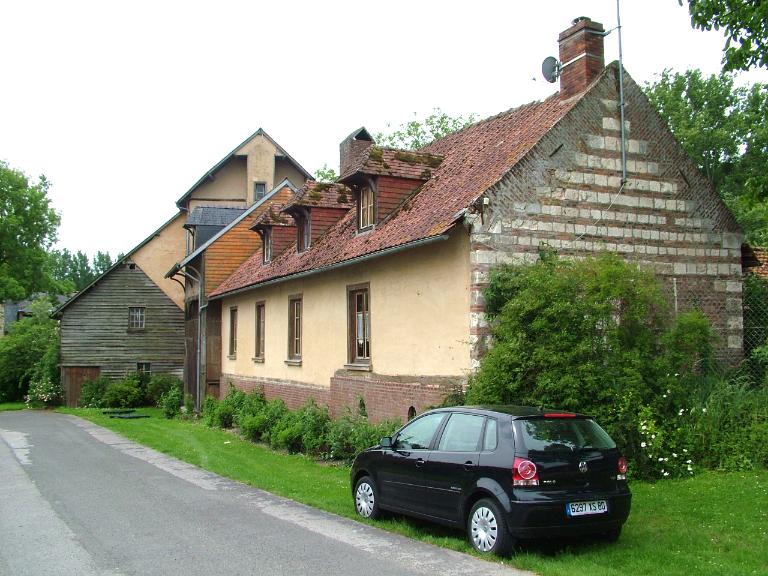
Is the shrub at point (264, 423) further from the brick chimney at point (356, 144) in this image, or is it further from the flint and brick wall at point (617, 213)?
the flint and brick wall at point (617, 213)

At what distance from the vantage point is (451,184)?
1599 centimetres

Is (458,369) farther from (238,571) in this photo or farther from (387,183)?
(238,571)

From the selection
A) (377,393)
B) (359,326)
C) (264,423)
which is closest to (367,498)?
(377,393)

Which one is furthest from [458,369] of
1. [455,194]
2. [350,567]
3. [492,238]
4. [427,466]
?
[350,567]

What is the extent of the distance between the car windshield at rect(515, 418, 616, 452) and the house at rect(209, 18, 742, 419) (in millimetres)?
4584

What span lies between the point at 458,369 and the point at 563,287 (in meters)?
2.45

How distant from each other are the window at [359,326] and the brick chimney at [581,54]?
5985 mm

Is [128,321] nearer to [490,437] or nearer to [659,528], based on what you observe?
[490,437]

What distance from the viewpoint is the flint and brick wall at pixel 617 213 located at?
13.6 m

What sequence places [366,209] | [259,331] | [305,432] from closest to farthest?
[305,432], [366,209], [259,331]

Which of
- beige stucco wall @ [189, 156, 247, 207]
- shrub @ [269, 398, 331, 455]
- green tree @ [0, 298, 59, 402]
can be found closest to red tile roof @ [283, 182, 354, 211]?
shrub @ [269, 398, 331, 455]

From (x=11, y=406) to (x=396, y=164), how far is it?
3500 cm

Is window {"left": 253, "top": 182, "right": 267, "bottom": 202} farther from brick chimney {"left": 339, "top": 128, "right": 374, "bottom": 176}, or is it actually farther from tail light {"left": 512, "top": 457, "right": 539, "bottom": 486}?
tail light {"left": 512, "top": 457, "right": 539, "bottom": 486}

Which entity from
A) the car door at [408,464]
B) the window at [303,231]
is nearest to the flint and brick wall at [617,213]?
the car door at [408,464]
